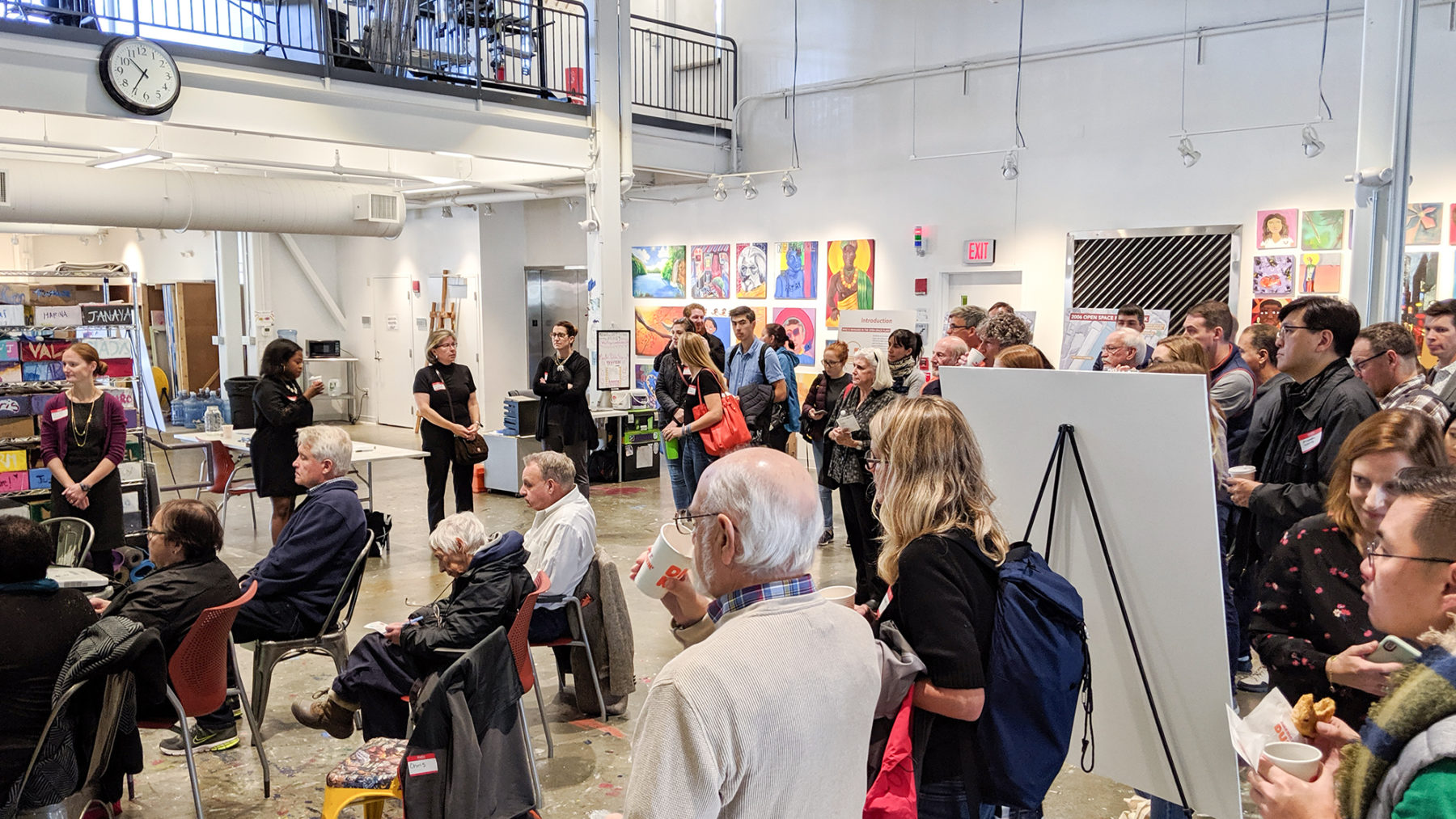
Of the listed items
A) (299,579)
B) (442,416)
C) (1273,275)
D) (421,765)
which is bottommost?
(421,765)

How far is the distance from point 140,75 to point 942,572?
6.77m

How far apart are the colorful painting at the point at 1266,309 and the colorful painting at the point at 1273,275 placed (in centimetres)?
8

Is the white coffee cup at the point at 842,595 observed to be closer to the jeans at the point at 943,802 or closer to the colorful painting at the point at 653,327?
the jeans at the point at 943,802

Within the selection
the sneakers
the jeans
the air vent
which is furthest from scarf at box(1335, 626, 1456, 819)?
the air vent

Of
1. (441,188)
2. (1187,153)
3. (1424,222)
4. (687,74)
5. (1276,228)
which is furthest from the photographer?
(441,188)

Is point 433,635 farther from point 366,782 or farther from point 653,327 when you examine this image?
point 653,327

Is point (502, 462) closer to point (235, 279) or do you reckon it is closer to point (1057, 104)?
point (1057, 104)

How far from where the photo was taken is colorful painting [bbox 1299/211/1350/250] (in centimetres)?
800

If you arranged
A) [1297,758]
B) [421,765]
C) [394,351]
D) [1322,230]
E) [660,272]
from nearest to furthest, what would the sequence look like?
[1297,758], [421,765], [1322,230], [660,272], [394,351]

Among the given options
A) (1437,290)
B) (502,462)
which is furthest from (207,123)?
(1437,290)

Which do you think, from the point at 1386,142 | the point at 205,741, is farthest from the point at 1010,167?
the point at 205,741

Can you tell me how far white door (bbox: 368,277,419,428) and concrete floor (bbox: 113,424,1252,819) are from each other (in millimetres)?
7774

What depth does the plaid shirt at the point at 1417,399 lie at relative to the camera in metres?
3.67

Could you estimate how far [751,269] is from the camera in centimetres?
1205
